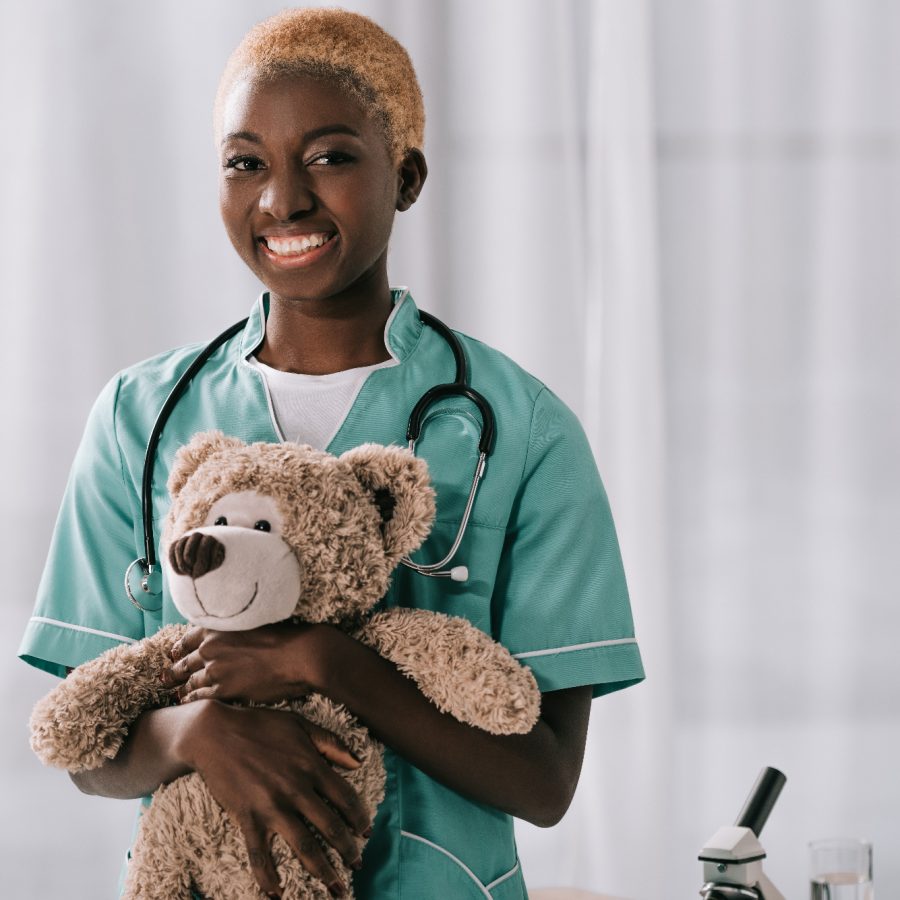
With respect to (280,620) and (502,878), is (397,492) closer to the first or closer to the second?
(280,620)

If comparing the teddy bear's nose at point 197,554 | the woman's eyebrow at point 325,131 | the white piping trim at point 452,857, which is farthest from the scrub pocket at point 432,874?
the woman's eyebrow at point 325,131

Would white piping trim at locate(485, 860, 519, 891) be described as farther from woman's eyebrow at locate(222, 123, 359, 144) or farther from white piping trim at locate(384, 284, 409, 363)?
woman's eyebrow at locate(222, 123, 359, 144)

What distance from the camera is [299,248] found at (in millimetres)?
993

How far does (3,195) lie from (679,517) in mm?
1099

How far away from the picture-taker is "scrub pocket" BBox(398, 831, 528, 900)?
0.96 meters

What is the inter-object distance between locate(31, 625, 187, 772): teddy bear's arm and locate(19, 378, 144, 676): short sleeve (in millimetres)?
129

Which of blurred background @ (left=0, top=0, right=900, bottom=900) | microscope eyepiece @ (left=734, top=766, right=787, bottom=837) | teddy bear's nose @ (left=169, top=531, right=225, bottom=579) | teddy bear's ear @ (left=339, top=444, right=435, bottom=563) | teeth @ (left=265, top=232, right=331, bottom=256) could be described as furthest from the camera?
blurred background @ (left=0, top=0, right=900, bottom=900)

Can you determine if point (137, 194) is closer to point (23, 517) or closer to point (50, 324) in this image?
point (50, 324)

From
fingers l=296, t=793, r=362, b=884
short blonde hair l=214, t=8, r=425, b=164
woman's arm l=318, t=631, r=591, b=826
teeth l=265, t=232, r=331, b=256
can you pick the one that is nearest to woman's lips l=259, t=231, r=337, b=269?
teeth l=265, t=232, r=331, b=256

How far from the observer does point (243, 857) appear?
2.76ft

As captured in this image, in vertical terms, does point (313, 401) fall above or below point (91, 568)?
above

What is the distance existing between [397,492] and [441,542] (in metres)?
0.13

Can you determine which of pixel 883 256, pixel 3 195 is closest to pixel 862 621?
pixel 883 256

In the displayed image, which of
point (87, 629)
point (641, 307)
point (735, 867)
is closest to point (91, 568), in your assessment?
point (87, 629)
